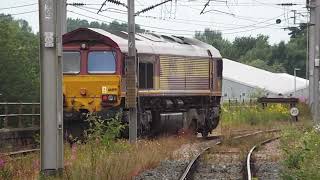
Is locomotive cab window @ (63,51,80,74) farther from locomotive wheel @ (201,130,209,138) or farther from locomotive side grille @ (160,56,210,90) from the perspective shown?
locomotive wheel @ (201,130,209,138)

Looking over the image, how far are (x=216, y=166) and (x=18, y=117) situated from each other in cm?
919

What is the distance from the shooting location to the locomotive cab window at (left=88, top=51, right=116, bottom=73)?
1995 centimetres

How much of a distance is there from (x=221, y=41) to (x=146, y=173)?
119m

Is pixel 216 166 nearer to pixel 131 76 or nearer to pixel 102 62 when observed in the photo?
pixel 131 76

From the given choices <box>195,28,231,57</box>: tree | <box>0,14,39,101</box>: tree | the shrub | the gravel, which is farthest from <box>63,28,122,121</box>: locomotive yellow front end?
<box>195,28,231,57</box>: tree

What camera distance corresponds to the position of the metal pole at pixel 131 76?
1848 cm

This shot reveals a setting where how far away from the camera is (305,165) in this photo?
37.0 feet

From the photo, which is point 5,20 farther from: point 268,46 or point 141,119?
point 268,46

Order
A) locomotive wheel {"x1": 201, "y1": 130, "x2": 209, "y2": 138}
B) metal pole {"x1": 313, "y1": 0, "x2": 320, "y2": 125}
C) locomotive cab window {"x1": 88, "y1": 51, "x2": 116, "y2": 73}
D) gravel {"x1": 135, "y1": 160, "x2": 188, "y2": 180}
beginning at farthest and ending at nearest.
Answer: metal pole {"x1": 313, "y1": 0, "x2": 320, "y2": 125}, locomotive wheel {"x1": 201, "y1": 130, "x2": 209, "y2": 138}, locomotive cab window {"x1": 88, "y1": 51, "x2": 116, "y2": 73}, gravel {"x1": 135, "y1": 160, "x2": 188, "y2": 180}

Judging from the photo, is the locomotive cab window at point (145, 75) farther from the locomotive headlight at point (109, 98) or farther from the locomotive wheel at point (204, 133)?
the locomotive wheel at point (204, 133)

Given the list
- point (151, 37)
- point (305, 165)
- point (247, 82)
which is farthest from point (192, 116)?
point (247, 82)

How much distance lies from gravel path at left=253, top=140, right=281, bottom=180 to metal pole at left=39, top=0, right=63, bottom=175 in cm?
437

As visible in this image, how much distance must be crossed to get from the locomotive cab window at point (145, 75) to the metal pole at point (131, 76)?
2.39 m

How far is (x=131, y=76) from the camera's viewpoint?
18609mm
